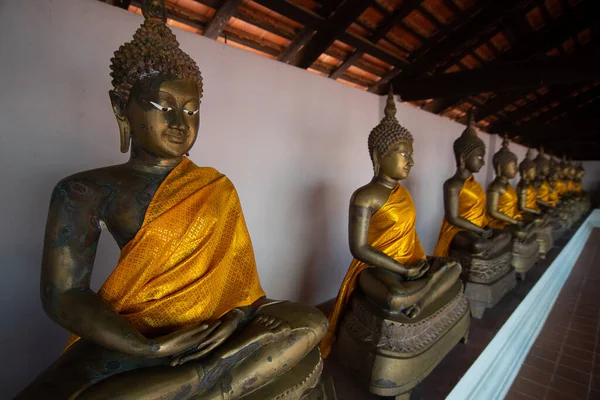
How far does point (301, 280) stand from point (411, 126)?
2429 millimetres

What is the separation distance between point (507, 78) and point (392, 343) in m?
2.94

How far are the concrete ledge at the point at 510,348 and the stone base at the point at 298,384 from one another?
837mm

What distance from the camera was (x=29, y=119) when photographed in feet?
4.85

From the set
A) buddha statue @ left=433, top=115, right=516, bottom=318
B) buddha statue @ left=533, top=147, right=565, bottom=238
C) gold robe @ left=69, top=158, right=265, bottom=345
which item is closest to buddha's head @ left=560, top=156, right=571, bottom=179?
buddha statue @ left=533, top=147, right=565, bottom=238

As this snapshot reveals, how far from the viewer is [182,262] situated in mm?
1096

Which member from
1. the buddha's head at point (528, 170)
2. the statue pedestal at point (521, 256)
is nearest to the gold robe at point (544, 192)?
the buddha's head at point (528, 170)

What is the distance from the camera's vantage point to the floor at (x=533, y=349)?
1650 millimetres

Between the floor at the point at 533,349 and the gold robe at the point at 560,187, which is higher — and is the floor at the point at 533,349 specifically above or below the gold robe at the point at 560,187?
below

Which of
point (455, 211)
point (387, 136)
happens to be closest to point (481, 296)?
point (455, 211)

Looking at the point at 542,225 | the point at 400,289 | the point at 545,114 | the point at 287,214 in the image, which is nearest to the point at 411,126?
the point at 542,225

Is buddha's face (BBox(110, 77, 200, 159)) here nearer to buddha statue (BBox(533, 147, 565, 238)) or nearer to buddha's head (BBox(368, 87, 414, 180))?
buddha's head (BBox(368, 87, 414, 180))

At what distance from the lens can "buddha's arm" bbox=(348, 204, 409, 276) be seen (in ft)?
5.61

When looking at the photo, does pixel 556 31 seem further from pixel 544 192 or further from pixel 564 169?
pixel 564 169

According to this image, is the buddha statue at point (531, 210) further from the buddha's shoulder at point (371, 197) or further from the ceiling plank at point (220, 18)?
the ceiling plank at point (220, 18)
